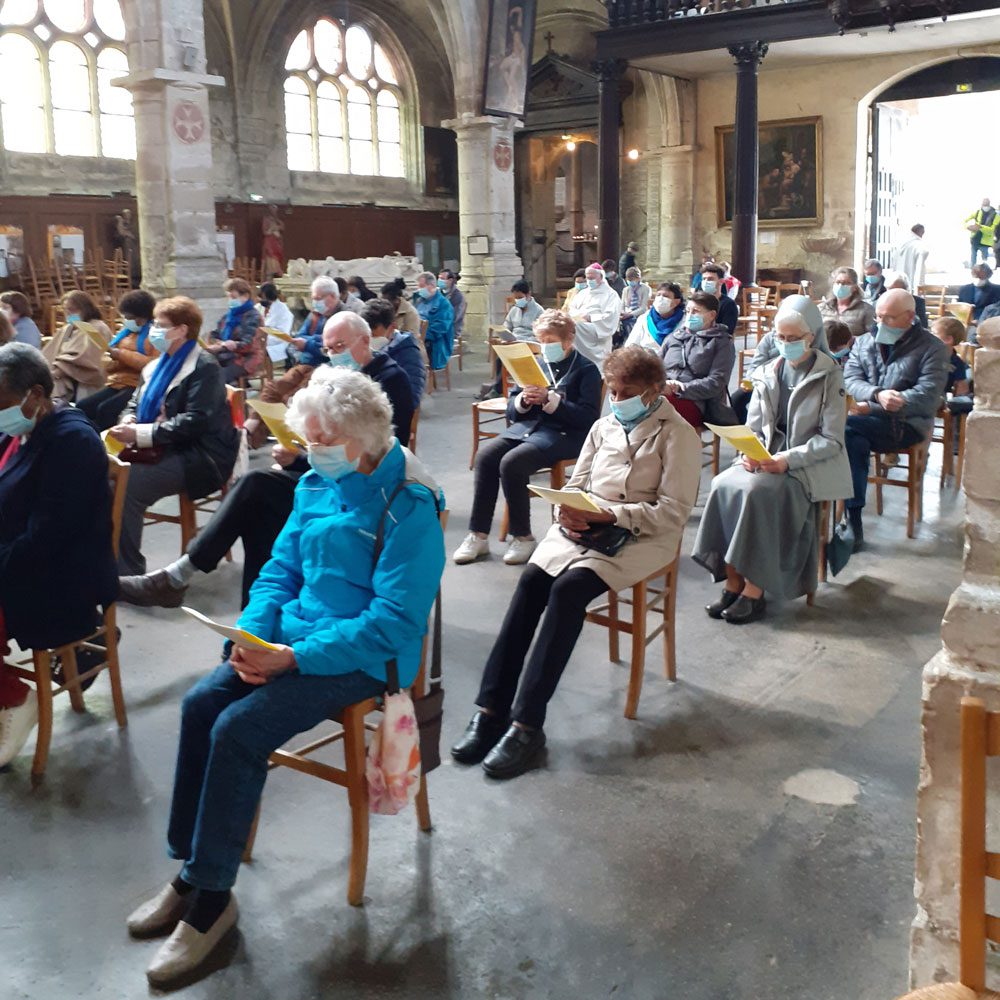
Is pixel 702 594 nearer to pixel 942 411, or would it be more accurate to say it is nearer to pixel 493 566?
pixel 493 566

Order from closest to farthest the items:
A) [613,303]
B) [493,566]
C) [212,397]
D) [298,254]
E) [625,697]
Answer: [625,697], [212,397], [493,566], [613,303], [298,254]

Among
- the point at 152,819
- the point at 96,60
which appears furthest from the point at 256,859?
the point at 96,60

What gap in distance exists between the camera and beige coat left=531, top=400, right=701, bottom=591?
136 inches

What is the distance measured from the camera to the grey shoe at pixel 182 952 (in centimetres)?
226

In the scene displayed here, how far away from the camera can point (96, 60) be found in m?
16.1

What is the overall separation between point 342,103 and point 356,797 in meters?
19.1

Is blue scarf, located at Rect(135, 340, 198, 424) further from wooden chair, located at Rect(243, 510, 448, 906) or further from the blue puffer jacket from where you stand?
wooden chair, located at Rect(243, 510, 448, 906)

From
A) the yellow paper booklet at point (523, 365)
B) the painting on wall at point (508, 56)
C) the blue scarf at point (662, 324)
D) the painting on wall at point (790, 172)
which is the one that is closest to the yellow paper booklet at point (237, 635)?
the yellow paper booklet at point (523, 365)

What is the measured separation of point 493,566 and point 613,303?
16.7 feet

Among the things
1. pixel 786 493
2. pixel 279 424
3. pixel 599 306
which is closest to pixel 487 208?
pixel 599 306

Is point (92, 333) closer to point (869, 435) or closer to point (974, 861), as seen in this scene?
point (869, 435)

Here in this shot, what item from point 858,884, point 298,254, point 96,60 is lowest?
point 858,884

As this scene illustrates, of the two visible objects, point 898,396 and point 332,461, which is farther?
point 898,396

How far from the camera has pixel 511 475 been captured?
5137 mm
